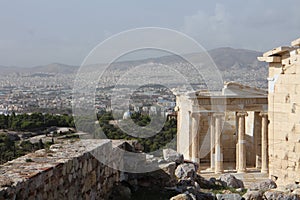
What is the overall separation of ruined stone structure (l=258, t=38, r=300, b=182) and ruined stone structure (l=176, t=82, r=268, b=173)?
7.24 m

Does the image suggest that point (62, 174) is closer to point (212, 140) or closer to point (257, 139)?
point (212, 140)

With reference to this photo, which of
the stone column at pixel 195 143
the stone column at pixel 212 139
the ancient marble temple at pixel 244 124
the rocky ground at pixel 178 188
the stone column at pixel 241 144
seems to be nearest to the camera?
the rocky ground at pixel 178 188

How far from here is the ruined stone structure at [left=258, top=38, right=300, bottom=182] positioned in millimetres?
13656

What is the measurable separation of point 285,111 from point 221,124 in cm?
880

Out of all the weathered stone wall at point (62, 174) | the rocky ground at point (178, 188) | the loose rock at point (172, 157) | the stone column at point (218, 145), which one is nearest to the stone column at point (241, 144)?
the stone column at point (218, 145)

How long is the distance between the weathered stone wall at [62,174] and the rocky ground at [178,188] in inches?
19.4

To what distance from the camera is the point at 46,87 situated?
36.0m

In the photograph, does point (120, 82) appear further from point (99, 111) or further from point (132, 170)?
point (132, 170)

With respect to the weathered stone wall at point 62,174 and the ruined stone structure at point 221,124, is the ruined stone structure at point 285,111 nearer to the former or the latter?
the weathered stone wall at point 62,174

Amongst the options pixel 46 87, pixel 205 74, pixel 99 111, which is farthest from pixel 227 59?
pixel 99 111

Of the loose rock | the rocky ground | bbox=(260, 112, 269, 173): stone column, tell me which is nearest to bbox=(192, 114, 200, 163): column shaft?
bbox=(260, 112, 269, 173): stone column

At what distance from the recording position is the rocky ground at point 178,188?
352 inches

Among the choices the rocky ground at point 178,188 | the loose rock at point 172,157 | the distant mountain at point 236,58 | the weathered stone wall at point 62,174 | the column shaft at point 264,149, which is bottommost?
the column shaft at point 264,149

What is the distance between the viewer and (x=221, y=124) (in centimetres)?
2300
